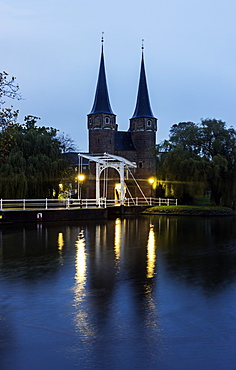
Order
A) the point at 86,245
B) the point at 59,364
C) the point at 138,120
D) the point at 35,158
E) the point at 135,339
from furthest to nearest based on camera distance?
the point at 138,120
the point at 35,158
the point at 86,245
the point at 135,339
the point at 59,364

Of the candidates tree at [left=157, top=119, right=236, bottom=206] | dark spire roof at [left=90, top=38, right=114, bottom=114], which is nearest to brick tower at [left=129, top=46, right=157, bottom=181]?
dark spire roof at [left=90, top=38, right=114, bottom=114]

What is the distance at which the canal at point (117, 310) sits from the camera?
205 inches

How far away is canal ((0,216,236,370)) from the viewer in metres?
5.20

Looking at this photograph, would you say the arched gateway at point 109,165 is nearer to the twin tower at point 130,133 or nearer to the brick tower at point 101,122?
the brick tower at point 101,122

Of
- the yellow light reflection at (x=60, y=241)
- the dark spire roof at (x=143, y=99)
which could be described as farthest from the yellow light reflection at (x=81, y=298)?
the dark spire roof at (x=143, y=99)

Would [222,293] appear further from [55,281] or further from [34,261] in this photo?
[34,261]

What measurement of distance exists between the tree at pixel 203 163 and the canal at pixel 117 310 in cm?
2379

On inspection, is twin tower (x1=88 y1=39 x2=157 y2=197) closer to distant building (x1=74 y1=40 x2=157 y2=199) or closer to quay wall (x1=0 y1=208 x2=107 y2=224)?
distant building (x1=74 y1=40 x2=157 y2=199)

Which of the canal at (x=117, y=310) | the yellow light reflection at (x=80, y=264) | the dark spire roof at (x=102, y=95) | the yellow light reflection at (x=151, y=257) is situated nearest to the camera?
the canal at (x=117, y=310)

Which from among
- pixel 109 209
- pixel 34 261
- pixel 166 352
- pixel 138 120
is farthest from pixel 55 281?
pixel 138 120

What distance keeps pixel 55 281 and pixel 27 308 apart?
2.07m

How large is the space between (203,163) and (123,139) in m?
20.6

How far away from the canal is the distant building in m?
38.7

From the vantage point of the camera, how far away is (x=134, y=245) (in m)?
15.2
